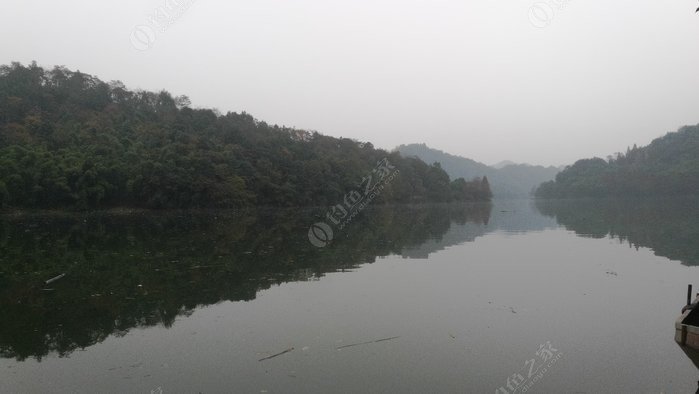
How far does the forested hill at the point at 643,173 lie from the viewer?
99688 mm

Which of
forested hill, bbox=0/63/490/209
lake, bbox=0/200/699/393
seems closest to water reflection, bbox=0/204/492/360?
lake, bbox=0/200/699/393

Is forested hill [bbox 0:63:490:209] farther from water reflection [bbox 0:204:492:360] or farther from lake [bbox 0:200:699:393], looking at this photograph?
lake [bbox 0:200:699:393]

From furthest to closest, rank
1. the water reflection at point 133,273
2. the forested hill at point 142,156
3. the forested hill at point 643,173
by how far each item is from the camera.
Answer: the forested hill at point 643,173 → the forested hill at point 142,156 → the water reflection at point 133,273

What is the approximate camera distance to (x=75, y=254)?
16.9 metres

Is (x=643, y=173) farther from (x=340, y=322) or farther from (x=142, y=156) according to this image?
(x=340, y=322)

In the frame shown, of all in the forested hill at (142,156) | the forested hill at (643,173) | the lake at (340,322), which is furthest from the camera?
the forested hill at (643,173)

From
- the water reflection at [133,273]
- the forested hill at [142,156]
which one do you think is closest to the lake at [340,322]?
the water reflection at [133,273]

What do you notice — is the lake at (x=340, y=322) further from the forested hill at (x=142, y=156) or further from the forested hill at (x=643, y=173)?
the forested hill at (x=643, y=173)

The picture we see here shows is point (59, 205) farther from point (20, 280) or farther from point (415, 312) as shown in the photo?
point (415, 312)

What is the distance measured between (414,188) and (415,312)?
89.8 m

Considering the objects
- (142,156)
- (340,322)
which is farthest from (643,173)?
(340,322)

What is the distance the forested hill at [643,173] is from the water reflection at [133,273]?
100504mm

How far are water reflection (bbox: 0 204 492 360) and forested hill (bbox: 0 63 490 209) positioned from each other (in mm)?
18980

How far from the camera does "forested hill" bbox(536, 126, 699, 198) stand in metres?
99.7
